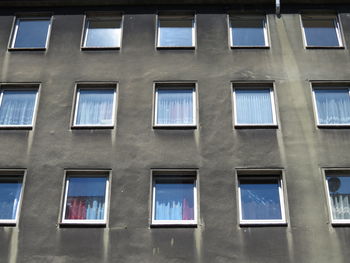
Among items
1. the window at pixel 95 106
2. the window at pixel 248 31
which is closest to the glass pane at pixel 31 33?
the window at pixel 95 106

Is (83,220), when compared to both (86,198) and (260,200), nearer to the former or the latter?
(86,198)

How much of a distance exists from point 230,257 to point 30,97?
27.0 feet

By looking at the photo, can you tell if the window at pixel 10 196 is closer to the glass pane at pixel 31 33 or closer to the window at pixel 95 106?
the window at pixel 95 106

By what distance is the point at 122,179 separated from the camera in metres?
14.3

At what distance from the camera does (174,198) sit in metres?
14.4

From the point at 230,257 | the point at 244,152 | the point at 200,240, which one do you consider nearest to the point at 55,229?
the point at 200,240

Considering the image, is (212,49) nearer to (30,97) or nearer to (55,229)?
(30,97)

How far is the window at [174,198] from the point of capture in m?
14.0

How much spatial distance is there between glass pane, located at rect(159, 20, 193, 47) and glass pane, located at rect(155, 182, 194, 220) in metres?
5.55

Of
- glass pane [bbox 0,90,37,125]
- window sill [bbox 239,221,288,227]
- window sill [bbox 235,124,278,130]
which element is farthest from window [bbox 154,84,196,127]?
glass pane [bbox 0,90,37,125]

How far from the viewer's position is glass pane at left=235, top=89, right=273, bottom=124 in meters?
15.7

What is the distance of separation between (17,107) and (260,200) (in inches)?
321

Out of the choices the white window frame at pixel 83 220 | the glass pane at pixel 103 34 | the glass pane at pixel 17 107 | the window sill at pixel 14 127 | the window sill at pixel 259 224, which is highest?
the glass pane at pixel 103 34

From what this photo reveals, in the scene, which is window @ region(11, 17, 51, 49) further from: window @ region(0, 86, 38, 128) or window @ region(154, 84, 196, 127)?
window @ region(154, 84, 196, 127)
